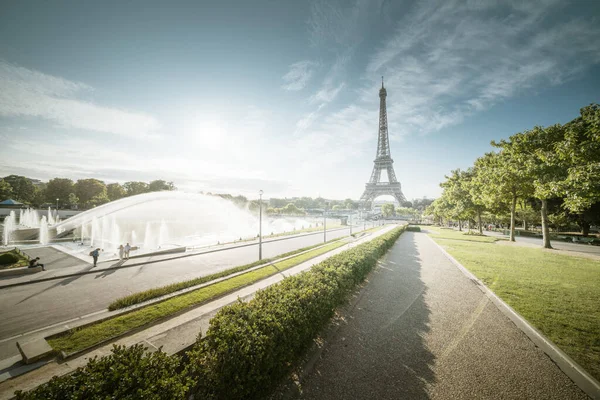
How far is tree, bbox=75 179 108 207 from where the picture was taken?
72812 mm

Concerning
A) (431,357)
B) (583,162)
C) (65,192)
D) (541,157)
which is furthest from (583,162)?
(65,192)

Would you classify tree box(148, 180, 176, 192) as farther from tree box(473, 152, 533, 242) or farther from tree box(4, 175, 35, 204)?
tree box(473, 152, 533, 242)

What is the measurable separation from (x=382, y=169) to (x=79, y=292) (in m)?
75.1

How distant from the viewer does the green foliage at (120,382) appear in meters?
2.65

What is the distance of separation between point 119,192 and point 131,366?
334 feet

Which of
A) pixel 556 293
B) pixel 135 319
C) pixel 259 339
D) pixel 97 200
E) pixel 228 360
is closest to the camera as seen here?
pixel 228 360

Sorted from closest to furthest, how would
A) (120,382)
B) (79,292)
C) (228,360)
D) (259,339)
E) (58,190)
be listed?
(120,382) < (228,360) < (259,339) < (79,292) < (58,190)

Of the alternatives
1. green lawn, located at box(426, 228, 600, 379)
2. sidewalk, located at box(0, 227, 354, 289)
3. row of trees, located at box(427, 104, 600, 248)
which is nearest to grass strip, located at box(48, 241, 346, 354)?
sidewalk, located at box(0, 227, 354, 289)

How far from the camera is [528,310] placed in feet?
26.4

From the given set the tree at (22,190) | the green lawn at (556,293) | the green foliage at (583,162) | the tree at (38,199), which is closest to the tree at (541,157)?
the green foliage at (583,162)

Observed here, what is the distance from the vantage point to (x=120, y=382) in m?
2.92

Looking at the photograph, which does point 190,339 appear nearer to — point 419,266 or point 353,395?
point 353,395

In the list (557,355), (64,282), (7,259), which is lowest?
(64,282)

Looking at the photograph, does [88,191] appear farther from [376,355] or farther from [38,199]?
[376,355]
